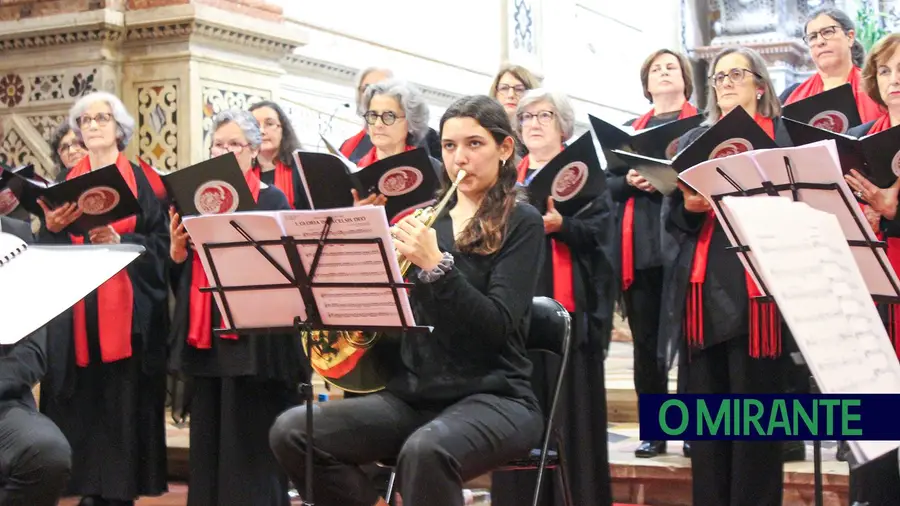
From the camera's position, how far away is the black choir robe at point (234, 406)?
4.32 m

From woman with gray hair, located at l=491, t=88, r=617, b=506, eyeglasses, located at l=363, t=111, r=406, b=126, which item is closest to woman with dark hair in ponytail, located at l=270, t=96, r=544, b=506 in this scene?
woman with gray hair, located at l=491, t=88, r=617, b=506

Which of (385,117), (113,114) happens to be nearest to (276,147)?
(113,114)

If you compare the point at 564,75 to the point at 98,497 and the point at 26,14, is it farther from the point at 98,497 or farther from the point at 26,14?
the point at 98,497

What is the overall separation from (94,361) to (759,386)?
95.7 inches

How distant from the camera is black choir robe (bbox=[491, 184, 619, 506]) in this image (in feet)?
13.5

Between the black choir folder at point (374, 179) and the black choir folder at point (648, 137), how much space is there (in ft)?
2.42

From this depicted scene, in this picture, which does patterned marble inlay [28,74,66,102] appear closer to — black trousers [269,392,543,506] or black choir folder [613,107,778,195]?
black trousers [269,392,543,506]

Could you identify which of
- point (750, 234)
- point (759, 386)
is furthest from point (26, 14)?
point (750, 234)

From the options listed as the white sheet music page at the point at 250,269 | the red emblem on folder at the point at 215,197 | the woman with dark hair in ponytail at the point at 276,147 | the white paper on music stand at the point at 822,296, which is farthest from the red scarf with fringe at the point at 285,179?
the white paper on music stand at the point at 822,296

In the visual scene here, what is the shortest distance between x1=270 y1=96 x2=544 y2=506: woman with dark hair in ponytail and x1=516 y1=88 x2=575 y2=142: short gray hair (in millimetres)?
1019

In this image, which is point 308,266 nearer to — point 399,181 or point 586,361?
point 399,181

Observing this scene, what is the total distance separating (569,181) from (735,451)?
1035 mm

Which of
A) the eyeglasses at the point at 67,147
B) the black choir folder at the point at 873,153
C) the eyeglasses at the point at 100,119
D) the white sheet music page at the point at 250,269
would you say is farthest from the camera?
the eyeglasses at the point at 67,147

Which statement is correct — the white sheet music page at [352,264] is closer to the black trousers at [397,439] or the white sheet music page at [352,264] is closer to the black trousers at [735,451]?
the black trousers at [397,439]
